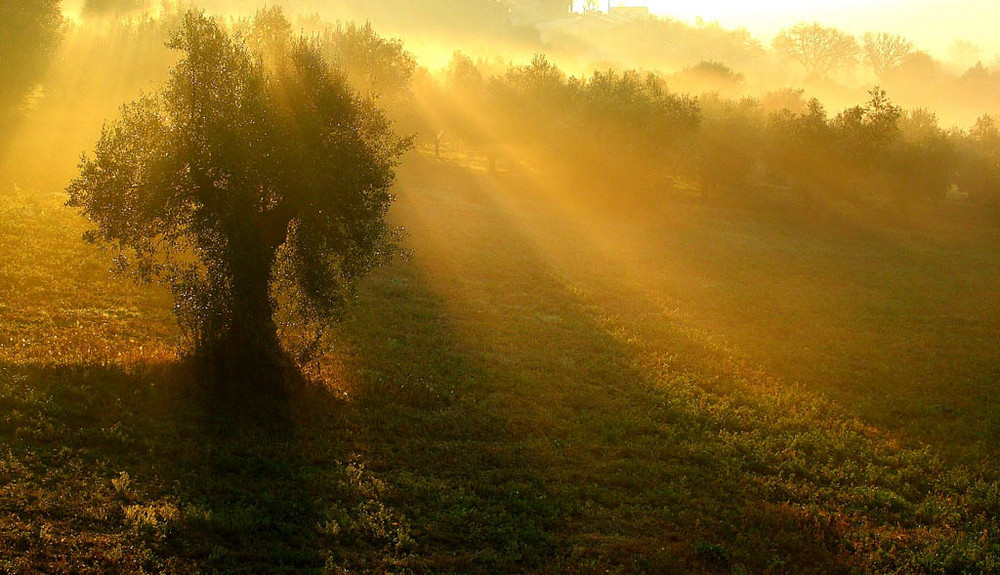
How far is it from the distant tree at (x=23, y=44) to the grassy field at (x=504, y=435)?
894 inches

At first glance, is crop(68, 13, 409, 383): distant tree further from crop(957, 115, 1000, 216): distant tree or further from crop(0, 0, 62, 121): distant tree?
crop(957, 115, 1000, 216): distant tree

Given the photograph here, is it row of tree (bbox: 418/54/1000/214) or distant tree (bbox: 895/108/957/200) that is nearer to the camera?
row of tree (bbox: 418/54/1000/214)

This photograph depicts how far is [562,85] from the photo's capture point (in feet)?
253

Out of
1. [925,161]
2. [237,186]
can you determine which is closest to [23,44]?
[237,186]

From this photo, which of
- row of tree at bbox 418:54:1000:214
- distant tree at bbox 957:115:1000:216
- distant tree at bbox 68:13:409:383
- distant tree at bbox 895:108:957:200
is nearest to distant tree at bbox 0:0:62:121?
row of tree at bbox 418:54:1000:214

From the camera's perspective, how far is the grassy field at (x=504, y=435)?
1285cm

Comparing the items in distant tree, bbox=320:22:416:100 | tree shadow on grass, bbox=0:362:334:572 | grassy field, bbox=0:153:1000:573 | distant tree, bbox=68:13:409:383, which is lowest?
grassy field, bbox=0:153:1000:573

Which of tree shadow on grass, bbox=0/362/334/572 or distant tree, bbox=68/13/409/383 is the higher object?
distant tree, bbox=68/13/409/383

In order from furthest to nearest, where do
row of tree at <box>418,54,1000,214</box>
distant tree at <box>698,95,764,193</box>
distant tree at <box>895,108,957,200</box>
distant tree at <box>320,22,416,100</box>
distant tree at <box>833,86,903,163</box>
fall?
distant tree at <box>698,95,764,193</box>
distant tree at <box>895,108,957,200</box>
distant tree at <box>833,86,903,163</box>
row of tree at <box>418,54,1000,214</box>
distant tree at <box>320,22,416,100</box>

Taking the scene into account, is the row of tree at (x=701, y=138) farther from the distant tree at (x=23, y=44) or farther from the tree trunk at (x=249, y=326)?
→ the tree trunk at (x=249, y=326)

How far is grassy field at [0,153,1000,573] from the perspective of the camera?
12.9 metres

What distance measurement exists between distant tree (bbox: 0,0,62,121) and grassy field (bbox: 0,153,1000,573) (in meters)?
22.7

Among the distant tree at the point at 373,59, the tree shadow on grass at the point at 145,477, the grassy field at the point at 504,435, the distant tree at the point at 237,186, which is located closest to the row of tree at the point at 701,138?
the distant tree at the point at 373,59

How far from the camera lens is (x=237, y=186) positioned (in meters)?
18.1
